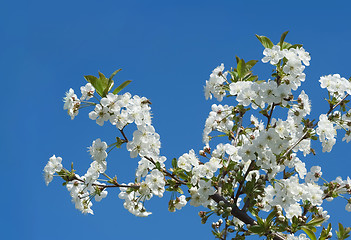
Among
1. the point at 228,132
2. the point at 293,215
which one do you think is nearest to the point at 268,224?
the point at 293,215

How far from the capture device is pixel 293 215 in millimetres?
3494

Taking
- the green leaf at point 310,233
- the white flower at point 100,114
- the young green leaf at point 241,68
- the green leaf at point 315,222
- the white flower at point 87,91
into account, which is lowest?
the green leaf at point 310,233

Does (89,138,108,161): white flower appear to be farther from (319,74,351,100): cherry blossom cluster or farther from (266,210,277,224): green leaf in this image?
(319,74,351,100): cherry blossom cluster

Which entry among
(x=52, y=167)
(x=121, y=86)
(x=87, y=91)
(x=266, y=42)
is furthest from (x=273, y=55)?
(x=52, y=167)

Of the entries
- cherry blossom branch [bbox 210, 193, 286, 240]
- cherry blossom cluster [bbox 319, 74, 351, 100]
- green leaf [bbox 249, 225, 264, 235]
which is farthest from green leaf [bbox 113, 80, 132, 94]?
cherry blossom cluster [bbox 319, 74, 351, 100]

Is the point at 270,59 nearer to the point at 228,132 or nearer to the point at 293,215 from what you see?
the point at 228,132

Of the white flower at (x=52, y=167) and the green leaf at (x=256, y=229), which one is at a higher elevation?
the white flower at (x=52, y=167)

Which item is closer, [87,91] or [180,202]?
[87,91]

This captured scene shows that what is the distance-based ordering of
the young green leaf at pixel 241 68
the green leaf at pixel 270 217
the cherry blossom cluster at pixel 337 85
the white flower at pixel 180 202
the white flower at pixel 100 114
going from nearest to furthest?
1. the white flower at pixel 100 114
2. the green leaf at pixel 270 217
3. the white flower at pixel 180 202
4. the cherry blossom cluster at pixel 337 85
5. the young green leaf at pixel 241 68

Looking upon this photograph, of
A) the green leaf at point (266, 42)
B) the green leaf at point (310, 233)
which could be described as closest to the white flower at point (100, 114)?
the green leaf at point (266, 42)

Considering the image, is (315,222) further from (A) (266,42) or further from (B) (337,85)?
(A) (266,42)

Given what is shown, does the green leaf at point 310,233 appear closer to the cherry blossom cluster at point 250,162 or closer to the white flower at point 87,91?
the cherry blossom cluster at point 250,162

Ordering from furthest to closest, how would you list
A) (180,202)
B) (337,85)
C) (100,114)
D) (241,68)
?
1. (241,68)
2. (337,85)
3. (180,202)
4. (100,114)

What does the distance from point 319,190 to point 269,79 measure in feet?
3.50
